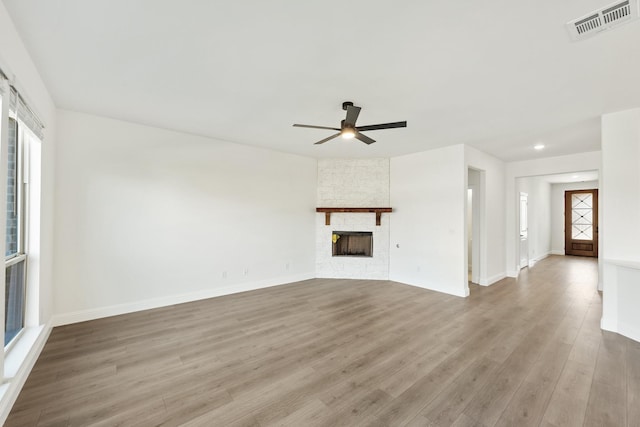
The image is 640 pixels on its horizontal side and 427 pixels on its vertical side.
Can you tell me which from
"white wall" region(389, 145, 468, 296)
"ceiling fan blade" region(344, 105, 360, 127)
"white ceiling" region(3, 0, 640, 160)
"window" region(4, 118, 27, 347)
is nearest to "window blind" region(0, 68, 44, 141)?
"window" region(4, 118, 27, 347)

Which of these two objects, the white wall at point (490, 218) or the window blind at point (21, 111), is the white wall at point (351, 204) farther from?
the window blind at point (21, 111)

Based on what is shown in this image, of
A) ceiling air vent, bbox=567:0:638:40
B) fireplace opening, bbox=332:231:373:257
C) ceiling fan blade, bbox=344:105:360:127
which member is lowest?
fireplace opening, bbox=332:231:373:257

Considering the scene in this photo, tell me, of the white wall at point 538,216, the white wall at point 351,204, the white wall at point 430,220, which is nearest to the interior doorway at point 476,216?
the white wall at point 430,220

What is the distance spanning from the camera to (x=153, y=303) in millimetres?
3857

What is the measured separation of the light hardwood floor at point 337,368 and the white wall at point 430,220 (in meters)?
0.95

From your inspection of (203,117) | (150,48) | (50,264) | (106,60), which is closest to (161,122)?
(203,117)

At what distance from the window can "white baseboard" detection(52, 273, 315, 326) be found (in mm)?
642

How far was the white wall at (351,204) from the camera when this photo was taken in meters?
5.86

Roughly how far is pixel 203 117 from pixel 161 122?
71cm

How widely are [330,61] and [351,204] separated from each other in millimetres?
3938

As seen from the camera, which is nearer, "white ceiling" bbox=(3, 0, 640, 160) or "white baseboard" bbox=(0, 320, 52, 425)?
"white ceiling" bbox=(3, 0, 640, 160)

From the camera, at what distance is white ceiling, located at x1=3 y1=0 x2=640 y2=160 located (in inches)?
67.2

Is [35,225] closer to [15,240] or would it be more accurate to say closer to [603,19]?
[15,240]

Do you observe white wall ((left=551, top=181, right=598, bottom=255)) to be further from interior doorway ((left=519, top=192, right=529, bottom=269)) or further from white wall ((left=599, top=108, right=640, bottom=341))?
white wall ((left=599, top=108, right=640, bottom=341))
